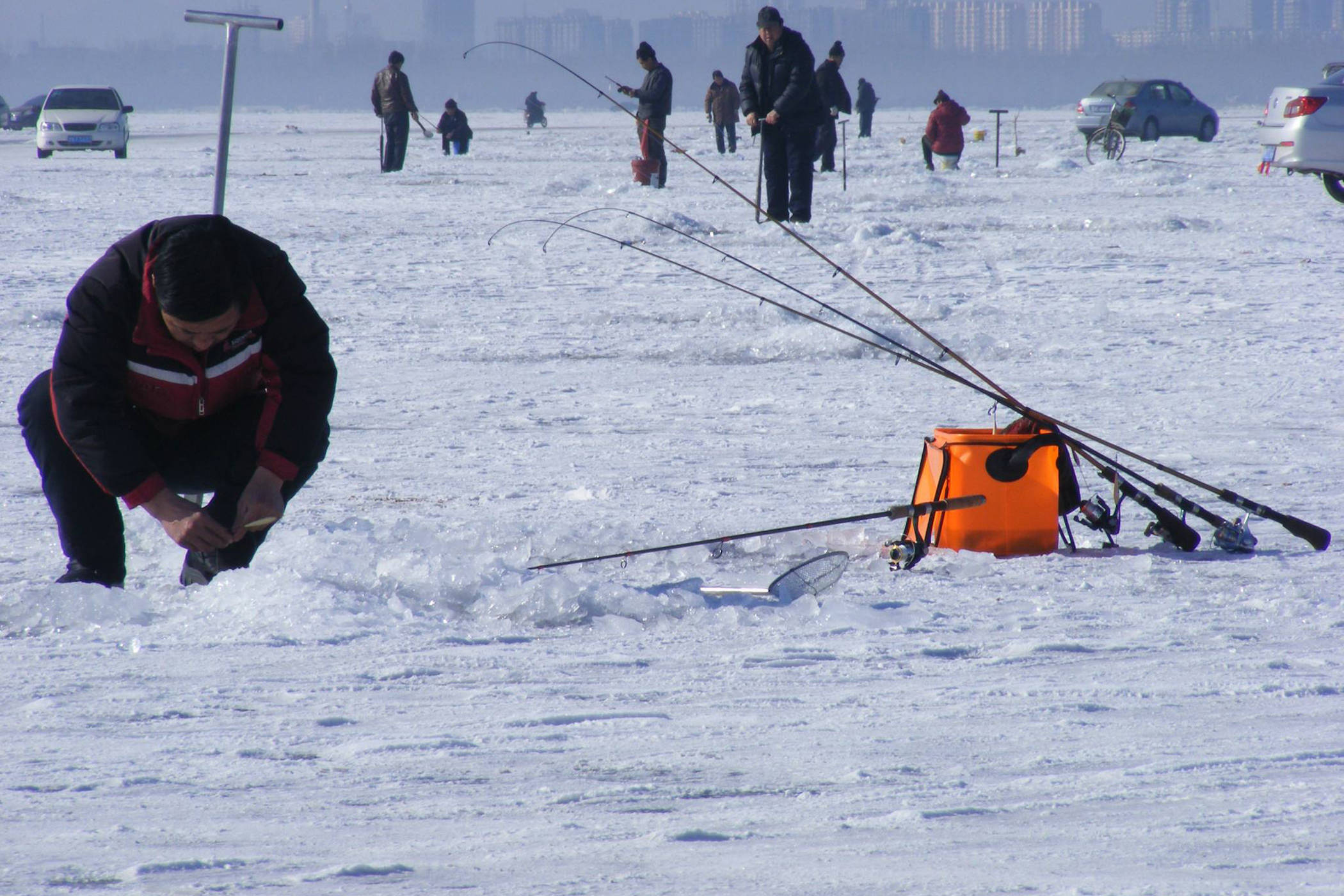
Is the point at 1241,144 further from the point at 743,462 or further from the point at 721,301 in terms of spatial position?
the point at 743,462

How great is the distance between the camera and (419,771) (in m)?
2.05

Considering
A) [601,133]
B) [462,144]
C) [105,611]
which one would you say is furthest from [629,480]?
→ [601,133]

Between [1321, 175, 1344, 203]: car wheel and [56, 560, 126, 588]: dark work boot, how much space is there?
42.2 ft

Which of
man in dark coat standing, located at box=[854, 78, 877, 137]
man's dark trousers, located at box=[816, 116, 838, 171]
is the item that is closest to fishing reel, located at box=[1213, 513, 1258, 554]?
man's dark trousers, located at box=[816, 116, 838, 171]

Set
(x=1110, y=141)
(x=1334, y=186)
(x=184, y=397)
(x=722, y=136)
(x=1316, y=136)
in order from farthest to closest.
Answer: (x=722, y=136)
(x=1110, y=141)
(x=1334, y=186)
(x=1316, y=136)
(x=184, y=397)

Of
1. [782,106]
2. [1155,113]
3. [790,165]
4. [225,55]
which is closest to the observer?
[225,55]

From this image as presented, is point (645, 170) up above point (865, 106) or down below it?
below

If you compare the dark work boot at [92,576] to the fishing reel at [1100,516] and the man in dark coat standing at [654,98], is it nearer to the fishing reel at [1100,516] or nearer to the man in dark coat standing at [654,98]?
the fishing reel at [1100,516]

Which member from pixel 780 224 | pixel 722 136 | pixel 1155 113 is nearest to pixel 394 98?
pixel 722 136

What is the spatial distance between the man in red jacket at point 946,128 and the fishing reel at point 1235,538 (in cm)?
1522

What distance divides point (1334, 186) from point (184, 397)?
12.9m

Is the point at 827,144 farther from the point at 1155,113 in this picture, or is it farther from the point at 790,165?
the point at 1155,113

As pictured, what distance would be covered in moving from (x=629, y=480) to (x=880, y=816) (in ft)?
6.92

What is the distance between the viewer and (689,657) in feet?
8.45
